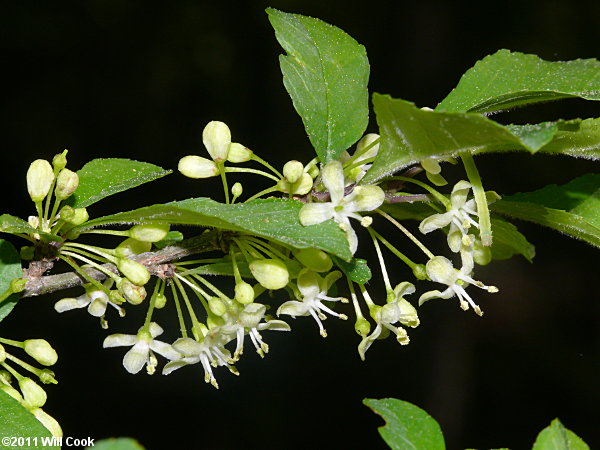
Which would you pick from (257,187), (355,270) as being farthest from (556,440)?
(257,187)

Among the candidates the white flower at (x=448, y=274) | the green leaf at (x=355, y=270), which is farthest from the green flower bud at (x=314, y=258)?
the white flower at (x=448, y=274)

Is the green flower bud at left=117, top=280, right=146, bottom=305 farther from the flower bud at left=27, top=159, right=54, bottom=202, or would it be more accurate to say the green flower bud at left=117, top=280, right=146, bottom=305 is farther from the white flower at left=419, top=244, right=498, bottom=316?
the white flower at left=419, top=244, right=498, bottom=316

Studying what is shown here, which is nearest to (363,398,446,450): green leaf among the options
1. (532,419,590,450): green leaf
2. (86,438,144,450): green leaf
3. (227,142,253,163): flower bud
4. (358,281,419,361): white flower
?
(532,419,590,450): green leaf

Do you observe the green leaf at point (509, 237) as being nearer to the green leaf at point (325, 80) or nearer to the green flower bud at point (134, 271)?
the green leaf at point (325, 80)

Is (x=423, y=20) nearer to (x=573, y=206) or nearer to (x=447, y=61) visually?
(x=447, y=61)

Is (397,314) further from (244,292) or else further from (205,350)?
(205,350)

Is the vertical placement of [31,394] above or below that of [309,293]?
below

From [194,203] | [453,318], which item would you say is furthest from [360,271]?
[453,318]

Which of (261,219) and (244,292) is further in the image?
(244,292)

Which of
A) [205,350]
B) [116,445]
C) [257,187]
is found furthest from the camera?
[257,187]
